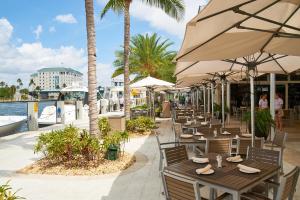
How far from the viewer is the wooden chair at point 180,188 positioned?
3.39 meters

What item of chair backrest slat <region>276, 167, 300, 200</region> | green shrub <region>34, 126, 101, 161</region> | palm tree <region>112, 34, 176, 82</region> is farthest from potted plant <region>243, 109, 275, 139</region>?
palm tree <region>112, 34, 176, 82</region>

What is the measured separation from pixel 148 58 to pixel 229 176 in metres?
28.3

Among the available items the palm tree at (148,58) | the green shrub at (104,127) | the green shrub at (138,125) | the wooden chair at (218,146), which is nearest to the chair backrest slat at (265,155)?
the wooden chair at (218,146)

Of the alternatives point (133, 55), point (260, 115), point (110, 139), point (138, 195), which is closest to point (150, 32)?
point (133, 55)

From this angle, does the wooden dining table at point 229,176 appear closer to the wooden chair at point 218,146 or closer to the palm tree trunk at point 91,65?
the wooden chair at point 218,146

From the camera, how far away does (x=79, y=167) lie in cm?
773

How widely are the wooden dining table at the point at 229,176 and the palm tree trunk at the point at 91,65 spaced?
4.40 meters

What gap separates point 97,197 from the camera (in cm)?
574

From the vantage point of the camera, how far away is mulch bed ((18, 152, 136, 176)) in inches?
292

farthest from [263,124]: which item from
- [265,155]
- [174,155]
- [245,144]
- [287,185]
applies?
[287,185]

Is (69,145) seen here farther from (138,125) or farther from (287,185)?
(138,125)

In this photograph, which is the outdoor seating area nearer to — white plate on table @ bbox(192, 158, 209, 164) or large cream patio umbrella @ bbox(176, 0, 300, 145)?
white plate on table @ bbox(192, 158, 209, 164)

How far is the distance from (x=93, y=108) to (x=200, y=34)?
5228 mm

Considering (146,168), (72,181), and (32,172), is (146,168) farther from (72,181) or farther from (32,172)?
(32,172)
